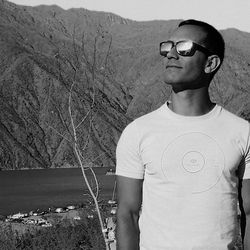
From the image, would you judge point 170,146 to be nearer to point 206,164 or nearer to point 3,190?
point 206,164

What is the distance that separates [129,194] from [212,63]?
2.22 feet

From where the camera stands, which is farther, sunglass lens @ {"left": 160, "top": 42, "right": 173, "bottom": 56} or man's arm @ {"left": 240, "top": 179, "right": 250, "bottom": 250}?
sunglass lens @ {"left": 160, "top": 42, "right": 173, "bottom": 56}

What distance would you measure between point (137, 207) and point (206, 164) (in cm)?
33

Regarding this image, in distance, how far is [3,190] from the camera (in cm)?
14225

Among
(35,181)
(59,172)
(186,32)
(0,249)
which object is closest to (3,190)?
(35,181)

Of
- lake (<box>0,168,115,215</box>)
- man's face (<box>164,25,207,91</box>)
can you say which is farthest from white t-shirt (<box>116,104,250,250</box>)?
lake (<box>0,168,115,215</box>)

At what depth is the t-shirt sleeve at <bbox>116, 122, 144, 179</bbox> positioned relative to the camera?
8.72ft

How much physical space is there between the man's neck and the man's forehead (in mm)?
220

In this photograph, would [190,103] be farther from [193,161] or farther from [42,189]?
[42,189]

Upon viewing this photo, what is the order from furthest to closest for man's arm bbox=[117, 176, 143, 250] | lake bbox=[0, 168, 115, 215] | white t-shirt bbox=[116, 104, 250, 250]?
lake bbox=[0, 168, 115, 215] < man's arm bbox=[117, 176, 143, 250] < white t-shirt bbox=[116, 104, 250, 250]

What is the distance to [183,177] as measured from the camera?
102 inches

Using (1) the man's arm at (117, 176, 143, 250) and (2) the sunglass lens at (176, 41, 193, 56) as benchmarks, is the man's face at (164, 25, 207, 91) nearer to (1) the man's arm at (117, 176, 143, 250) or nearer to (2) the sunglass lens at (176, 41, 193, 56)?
(2) the sunglass lens at (176, 41, 193, 56)

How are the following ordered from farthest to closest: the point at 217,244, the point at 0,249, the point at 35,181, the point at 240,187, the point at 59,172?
1. the point at 59,172
2. the point at 35,181
3. the point at 0,249
4. the point at 240,187
5. the point at 217,244

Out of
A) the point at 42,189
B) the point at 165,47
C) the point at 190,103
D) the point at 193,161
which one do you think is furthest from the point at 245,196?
the point at 42,189
